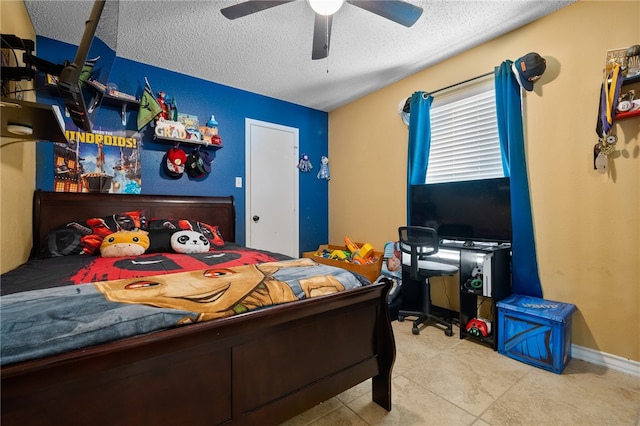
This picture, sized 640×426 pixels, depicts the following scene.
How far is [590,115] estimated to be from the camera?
208 centimetres

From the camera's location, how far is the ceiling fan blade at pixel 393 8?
1856mm

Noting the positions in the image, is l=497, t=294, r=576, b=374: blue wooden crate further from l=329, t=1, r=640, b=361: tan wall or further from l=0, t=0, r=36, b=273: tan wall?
l=0, t=0, r=36, b=273: tan wall

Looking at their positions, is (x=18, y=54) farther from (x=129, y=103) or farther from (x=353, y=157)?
(x=353, y=157)

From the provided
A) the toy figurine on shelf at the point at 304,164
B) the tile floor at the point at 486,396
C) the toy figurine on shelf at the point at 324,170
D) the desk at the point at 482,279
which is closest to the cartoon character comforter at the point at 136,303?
the tile floor at the point at 486,396

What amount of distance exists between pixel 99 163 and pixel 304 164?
7.87 feet

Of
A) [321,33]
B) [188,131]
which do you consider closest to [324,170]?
[188,131]

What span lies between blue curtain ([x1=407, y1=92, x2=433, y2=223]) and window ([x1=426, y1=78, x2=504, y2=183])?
0.13m

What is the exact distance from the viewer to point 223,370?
3.47 feet

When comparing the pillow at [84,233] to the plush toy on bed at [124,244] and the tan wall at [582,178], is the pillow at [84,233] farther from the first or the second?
the tan wall at [582,178]

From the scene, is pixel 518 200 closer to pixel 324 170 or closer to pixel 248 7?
pixel 248 7

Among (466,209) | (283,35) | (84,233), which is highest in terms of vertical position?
(283,35)

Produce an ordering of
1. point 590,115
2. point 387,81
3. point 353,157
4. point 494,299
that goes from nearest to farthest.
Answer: point 590,115 < point 494,299 < point 387,81 < point 353,157

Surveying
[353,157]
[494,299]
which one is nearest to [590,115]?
[494,299]

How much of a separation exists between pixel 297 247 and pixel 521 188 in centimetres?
280
